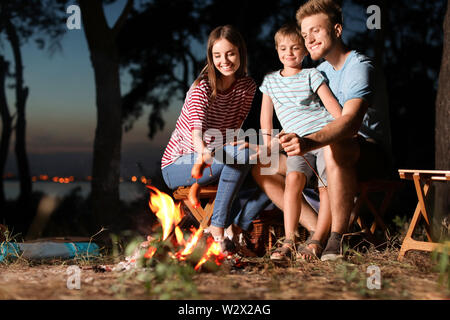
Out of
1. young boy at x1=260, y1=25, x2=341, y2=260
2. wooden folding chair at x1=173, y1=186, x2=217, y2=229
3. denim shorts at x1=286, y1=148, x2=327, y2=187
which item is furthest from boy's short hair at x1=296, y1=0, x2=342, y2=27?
wooden folding chair at x1=173, y1=186, x2=217, y2=229

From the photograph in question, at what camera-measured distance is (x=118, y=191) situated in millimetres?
6691

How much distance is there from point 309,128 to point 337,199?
1.84 ft

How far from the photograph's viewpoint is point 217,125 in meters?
3.72

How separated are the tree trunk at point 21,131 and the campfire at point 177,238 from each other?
23.5ft

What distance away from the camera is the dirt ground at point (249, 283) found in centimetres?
246

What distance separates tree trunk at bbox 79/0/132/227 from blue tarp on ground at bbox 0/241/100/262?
2.63 meters

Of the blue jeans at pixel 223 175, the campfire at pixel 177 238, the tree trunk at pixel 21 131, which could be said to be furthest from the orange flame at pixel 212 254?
the tree trunk at pixel 21 131

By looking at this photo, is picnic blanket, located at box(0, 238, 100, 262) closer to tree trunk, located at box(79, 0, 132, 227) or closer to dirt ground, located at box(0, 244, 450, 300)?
dirt ground, located at box(0, 244, 450, 300)

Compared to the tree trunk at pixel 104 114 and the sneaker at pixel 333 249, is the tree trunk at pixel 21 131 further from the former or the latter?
the sneaker at pixel 333 249

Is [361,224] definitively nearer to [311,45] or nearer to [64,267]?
[311,45]

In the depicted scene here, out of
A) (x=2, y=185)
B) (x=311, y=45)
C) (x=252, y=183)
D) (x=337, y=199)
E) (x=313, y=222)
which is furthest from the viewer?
(x=2, y=185)

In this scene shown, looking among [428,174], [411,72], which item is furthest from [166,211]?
[411,72]

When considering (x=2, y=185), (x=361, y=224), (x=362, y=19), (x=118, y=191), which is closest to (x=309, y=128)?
(x=361, y=224)

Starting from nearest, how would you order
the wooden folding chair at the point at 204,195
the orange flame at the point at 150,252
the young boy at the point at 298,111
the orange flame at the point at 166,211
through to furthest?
the orange flame at the point at 150,252 → the orange flame at the point at 166,211 → the young boy at the point at 298,111 → the wooden folding chair at the point at 204,195
